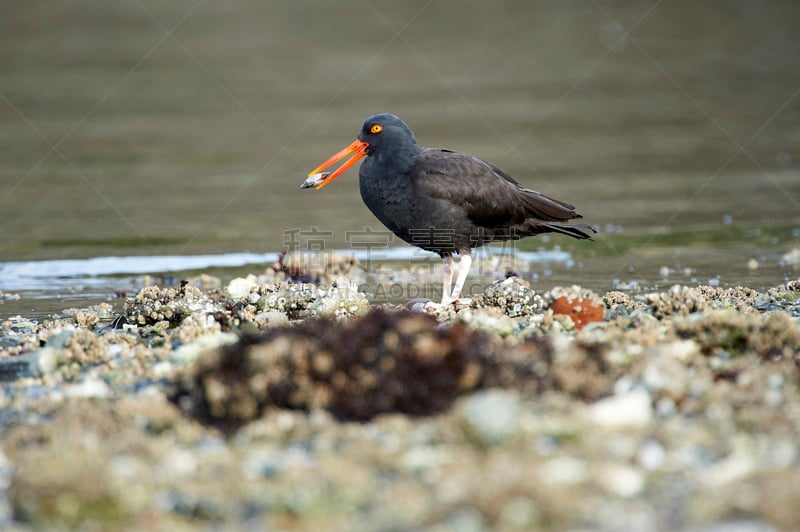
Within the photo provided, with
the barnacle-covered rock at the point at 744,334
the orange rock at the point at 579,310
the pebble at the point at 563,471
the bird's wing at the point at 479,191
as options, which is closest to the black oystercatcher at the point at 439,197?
the bird's wing at the point at 479,191

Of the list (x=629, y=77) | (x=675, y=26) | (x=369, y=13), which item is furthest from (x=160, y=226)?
(x=675, y=26)

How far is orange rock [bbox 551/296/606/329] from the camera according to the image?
21.6 ft

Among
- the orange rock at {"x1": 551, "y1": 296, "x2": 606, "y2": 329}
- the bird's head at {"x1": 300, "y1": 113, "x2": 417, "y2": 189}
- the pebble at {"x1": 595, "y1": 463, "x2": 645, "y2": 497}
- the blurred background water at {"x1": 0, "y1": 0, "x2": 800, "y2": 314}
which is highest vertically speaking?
the blurred background water at {"x1": 0, "y1": 0, "x2": 800, "y2": 314}

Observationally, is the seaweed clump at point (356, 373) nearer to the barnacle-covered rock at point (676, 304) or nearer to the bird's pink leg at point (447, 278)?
the barnacle-covered rock at point (676, 304)

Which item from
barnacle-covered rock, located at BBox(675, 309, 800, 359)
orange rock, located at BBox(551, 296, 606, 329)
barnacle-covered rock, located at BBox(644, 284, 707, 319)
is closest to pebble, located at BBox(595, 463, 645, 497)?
barnacle-covered rock, located at BBox(675, 309, 800, 359)

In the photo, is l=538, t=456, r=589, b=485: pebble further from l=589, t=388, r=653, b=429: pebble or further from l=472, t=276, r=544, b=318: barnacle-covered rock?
l=472, t=276, r=544, b=318: barnacle-covered rock

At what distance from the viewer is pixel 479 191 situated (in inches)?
324

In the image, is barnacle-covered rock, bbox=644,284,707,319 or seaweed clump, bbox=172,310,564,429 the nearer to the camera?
seaweed clump, bbox=172,310,564,429

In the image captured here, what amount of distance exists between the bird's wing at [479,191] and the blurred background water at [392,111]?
1.21 meters

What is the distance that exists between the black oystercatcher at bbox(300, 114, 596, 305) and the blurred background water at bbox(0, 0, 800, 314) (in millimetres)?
1464

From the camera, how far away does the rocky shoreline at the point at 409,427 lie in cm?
357

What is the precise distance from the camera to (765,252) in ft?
35.2

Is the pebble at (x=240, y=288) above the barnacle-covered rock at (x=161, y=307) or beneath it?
above

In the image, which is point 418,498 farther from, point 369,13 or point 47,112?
point 369,13
